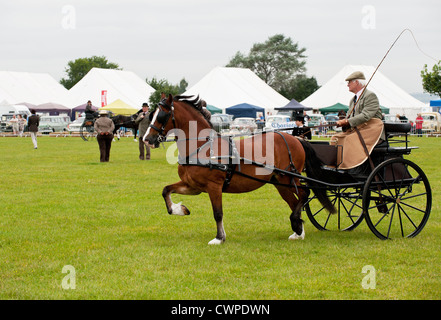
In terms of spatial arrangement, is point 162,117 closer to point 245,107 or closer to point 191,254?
point 191,254

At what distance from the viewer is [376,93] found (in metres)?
57.8

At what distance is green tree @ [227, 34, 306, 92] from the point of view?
101 metres

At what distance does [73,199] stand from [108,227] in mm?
3354

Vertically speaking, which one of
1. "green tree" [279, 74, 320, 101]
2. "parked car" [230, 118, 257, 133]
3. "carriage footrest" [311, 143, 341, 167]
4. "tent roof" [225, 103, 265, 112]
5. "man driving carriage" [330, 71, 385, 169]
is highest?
"green tree" [279, 74, 320, 101]

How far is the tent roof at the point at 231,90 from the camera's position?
55.5 m

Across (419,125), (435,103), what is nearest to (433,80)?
(419,125)

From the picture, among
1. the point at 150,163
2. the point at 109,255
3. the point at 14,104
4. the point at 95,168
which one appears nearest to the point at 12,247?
the point at 109,255

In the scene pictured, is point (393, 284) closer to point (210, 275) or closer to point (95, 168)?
A: point (210, 275)

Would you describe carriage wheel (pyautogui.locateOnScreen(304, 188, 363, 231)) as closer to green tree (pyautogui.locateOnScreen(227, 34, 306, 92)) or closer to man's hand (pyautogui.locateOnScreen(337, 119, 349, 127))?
man's hand (pyautogui.locateOnScreen(337, 119, 349, 127))

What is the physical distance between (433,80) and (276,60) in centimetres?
5799

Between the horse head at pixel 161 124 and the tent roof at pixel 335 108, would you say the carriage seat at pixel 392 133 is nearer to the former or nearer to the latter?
the horse head at pixel 161 124

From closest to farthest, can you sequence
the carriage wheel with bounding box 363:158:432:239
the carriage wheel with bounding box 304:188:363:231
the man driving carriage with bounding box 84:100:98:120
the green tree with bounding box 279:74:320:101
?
the carriage wheel with bounding box 363:158:432:239 → the carriage wheel with bounding box 304:188:363:231 → the man driving carriage with bounding box 84:100:98:120 → the green tree with bounding box 279:74:320:101

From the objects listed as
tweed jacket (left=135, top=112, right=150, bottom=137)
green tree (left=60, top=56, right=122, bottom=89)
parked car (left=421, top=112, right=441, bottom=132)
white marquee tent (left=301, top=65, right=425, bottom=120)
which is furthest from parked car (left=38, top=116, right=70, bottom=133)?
green tree (left=60, top=56, right=122, bottom=89)

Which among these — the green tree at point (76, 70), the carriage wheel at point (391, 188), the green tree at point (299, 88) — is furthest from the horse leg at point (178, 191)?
the green tree at point (76, 70)
